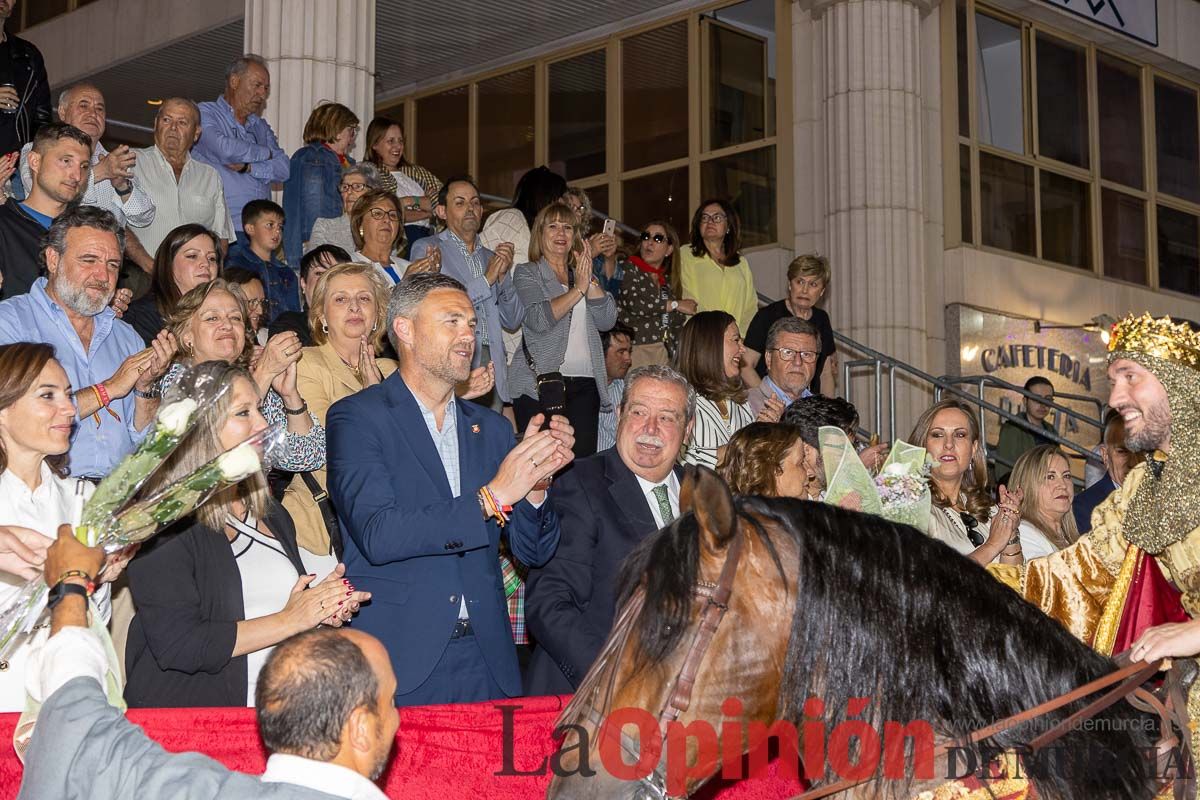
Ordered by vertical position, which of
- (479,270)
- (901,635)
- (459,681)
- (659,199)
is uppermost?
(659,199)

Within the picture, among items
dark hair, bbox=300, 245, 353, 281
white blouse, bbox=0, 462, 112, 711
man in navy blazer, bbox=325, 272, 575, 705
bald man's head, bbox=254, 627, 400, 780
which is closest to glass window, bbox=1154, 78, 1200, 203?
dark hair, bbox=300, 245, 353, 281

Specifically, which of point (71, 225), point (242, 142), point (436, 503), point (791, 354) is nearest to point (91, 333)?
point (71, 225)

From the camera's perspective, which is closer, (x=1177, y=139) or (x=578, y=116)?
(x=578, y=116)

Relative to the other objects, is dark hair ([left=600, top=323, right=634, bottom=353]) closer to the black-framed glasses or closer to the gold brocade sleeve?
the black-framed glasses

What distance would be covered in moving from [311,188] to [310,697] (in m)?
5.67

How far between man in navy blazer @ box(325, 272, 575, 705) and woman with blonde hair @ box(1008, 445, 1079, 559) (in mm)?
3028

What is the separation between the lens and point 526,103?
16438 mm

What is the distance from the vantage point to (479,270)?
7.30 m

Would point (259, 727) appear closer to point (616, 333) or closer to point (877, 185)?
point (616, 333)

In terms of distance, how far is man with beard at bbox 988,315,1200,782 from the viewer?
3.37 m

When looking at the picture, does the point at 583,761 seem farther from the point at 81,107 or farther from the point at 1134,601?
the point at 81,107

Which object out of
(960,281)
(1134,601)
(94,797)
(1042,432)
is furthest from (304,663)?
(960,281)

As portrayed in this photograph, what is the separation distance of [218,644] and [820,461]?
96.9 inches

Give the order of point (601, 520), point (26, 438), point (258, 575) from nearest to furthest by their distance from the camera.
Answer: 1. point (26, 438)
2. point (258, 575)
3. point (601, 520)
